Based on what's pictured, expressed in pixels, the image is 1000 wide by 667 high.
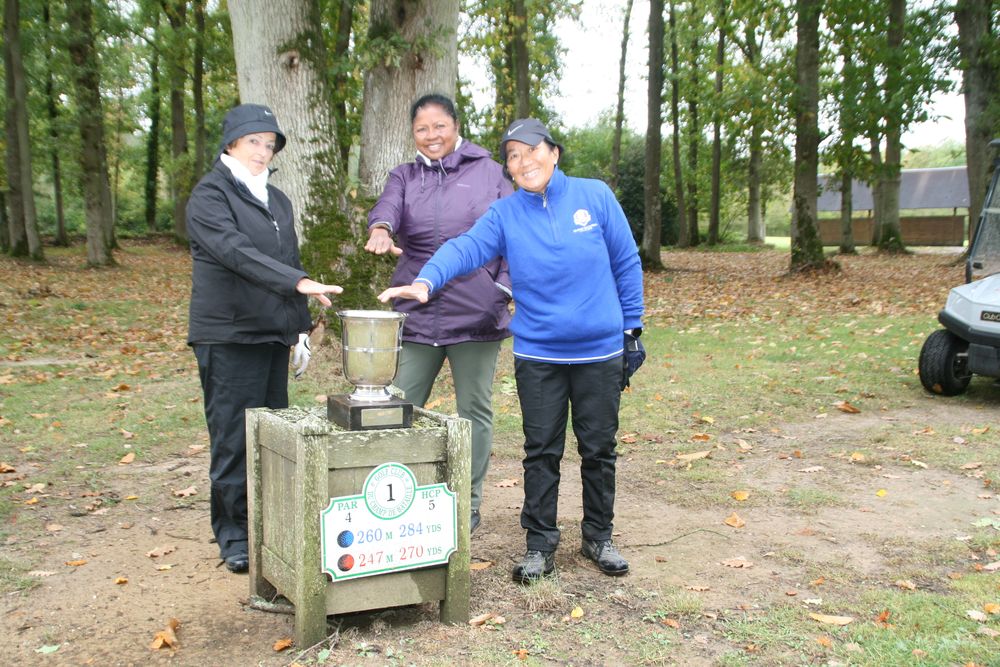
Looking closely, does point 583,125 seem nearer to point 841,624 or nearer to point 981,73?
point 981,73

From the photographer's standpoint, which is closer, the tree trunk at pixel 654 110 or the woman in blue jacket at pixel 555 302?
the woman in blue jacket at pixel 555 302

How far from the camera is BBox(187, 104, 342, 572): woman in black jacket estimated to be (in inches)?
160

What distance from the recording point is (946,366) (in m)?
8.10

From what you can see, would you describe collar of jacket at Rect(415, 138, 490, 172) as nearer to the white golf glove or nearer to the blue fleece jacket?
the blue fleece jacket

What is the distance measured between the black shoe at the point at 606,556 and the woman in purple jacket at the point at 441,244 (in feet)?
2.53

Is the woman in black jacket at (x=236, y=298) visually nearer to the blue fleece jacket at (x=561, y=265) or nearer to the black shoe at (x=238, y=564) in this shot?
the black shoe at (x=238, y=564)

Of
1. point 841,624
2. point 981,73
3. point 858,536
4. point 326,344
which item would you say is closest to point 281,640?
point 841,624

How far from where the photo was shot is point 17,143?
21.0 m

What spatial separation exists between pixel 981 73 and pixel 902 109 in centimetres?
194

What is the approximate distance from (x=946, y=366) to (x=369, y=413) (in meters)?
6.51

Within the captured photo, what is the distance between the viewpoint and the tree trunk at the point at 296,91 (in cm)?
805

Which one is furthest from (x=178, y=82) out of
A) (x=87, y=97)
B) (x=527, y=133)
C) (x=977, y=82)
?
(x=527, y=133)

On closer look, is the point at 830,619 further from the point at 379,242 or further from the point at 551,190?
the point at 379,242

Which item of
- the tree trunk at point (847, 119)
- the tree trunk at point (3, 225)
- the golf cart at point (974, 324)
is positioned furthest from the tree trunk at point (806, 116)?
the tree trunk at point (3, 225)
